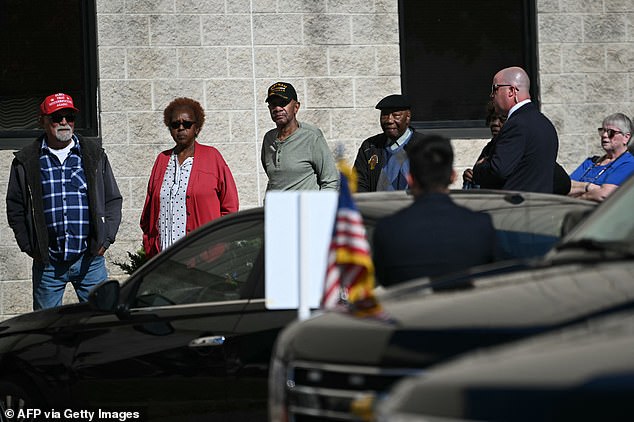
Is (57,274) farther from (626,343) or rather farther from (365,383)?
(626,343)

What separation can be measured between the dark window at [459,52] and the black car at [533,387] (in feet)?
35.2

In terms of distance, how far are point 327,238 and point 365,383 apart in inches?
70.9

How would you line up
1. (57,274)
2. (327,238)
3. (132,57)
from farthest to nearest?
(132,57)
(57,274)
(327,238)

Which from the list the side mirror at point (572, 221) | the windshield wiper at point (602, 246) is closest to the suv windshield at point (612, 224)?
the windshield wiper at point (602, 246)

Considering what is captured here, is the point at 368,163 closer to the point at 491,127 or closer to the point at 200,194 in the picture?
the point at 491,127

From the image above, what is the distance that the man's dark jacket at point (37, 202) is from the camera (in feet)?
31.1

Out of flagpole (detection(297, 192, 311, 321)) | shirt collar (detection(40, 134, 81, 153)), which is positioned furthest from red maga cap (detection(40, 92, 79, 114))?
flagpole (detection(297, 192, 311, 321))

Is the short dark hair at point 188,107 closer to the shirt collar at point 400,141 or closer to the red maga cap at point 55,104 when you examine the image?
the red maga cap at point 55,104

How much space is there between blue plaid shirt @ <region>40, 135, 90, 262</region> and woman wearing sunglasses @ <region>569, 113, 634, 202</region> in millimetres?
3554

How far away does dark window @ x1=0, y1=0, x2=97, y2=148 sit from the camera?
12750 millimetres

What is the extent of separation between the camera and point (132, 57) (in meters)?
12.6

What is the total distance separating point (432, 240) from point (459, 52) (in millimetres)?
8634

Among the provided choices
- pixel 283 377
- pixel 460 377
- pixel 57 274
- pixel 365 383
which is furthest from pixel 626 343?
pixel 57 274

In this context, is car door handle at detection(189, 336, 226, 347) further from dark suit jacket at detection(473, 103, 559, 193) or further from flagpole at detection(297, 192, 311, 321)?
dark suit jacket at detection(473, 103, 559, 193)
